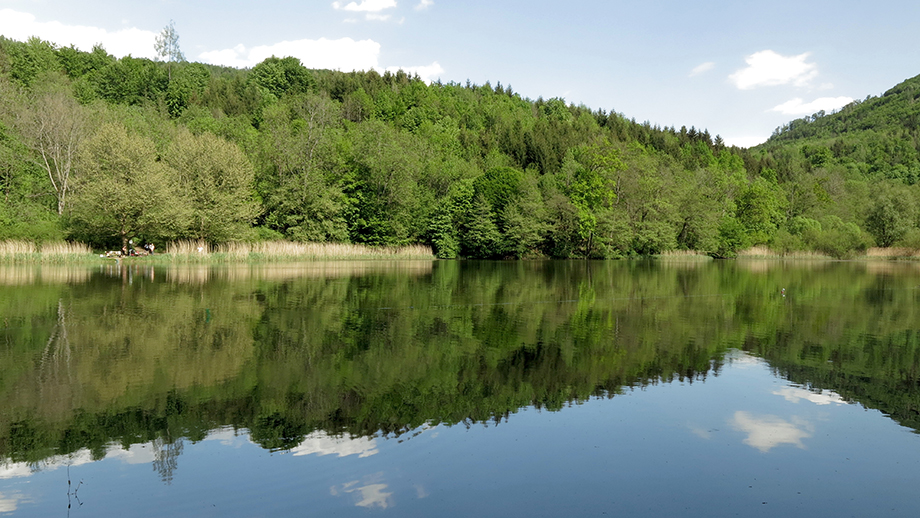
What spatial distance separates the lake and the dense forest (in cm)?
3869

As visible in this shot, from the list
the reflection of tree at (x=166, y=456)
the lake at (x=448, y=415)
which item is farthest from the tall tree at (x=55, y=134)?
the reflection of tree at (x=166, y=456)

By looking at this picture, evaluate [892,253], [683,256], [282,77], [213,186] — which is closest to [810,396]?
[213,186]

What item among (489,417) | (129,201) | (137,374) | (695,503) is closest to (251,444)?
(489,417)

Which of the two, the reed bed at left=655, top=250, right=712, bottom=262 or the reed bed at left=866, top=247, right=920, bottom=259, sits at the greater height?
the reed bed at left=866, top=247, right=920, bottom=259

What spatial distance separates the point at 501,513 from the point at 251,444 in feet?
11.2

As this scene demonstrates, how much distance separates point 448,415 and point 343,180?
6302 centimetres

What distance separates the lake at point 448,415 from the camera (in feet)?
20.0

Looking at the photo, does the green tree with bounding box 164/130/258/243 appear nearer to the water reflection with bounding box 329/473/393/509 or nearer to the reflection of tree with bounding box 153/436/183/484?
the reflection of tree with bounding box 153/436/183/484

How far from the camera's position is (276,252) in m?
53.2

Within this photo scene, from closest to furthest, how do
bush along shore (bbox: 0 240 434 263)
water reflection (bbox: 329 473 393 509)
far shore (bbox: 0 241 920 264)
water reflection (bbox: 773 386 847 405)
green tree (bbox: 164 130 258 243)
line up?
water reflection (bbox: 329 473 393 509) < water reflection (bbox: 773 386 847 405) < bush along shore (bbox: 0 240 434 263) < far shore (bbox: 0 241 920 264) < green tree (bbox: 164 130 258 243)

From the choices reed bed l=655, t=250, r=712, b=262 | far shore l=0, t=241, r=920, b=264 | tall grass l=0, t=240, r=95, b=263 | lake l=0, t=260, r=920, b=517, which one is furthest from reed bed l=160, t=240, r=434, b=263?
reed bed l=655, t=250, r=712, b=262

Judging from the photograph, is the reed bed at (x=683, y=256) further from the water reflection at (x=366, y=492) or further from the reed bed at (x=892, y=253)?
the water reflection at (x=366, y=492)

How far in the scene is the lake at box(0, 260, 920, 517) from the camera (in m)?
6.09

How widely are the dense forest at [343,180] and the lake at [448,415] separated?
38693mm
